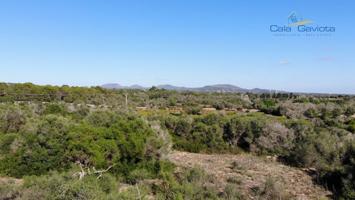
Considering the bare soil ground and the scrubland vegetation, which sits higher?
the scrubland vegetation

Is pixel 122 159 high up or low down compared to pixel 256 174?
up

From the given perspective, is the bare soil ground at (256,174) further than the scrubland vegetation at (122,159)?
Yes

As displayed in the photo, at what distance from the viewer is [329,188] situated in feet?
40.0

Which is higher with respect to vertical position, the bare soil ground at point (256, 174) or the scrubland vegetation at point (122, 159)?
the scrubland vegetation at point (122, 159)

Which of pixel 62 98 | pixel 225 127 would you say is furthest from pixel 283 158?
pixel 62 98

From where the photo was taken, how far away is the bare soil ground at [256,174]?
11.5 meters

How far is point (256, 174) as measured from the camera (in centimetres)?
1350

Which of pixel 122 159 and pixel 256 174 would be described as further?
pixel 122 159

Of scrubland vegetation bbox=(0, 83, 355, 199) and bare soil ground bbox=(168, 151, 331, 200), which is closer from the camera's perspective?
scrubland vegetation bbox=(0, 83, 355, 199)

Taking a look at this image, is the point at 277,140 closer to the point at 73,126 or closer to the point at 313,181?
the point at 313,181

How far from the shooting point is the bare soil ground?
37.8 feet

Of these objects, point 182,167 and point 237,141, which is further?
point 237,141

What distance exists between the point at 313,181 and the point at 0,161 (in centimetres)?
1226

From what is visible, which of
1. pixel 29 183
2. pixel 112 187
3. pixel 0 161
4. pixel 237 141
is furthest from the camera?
pixel 237 141
